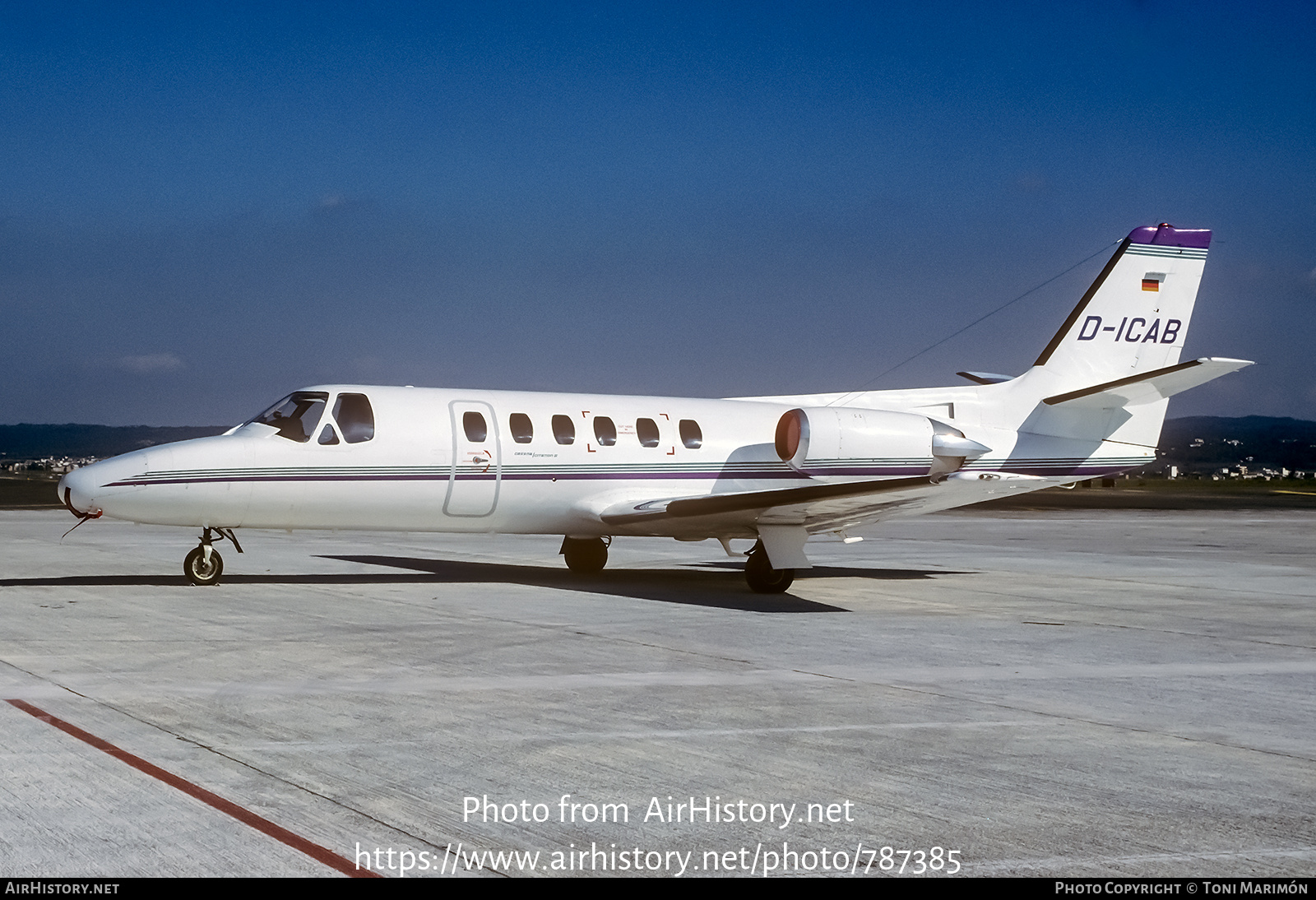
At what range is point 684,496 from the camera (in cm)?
1952

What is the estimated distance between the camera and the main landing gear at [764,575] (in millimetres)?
18219

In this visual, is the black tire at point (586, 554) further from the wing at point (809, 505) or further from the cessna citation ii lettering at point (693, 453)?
the wing at point (809, 505)

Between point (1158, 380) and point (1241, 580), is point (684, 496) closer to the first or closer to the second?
point (1158, 380)

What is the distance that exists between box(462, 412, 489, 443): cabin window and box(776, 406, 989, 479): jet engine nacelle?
4.78 m

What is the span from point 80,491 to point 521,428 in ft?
19.4

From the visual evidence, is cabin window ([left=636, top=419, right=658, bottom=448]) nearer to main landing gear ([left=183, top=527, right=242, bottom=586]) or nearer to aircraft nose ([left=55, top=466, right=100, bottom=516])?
main landing gear ([left=183, top=527, right=242, bottom=586])

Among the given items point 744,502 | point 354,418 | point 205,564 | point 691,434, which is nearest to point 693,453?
point 691,434

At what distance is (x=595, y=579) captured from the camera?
65.0 feet

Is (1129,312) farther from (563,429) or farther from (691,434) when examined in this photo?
(563,429)

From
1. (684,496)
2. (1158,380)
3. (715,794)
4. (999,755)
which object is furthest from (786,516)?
(715,794)

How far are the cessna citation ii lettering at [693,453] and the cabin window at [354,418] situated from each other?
3 centimetres

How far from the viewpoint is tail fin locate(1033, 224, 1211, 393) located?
21.7 m

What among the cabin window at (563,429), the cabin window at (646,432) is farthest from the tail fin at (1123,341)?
the cabin window at (563,429)

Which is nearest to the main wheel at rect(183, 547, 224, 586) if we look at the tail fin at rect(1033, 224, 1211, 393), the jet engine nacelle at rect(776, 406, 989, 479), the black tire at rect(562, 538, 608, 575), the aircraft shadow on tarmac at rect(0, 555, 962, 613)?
the aircraft shadow on tarmac at rect(0, 555, 962, 613)
